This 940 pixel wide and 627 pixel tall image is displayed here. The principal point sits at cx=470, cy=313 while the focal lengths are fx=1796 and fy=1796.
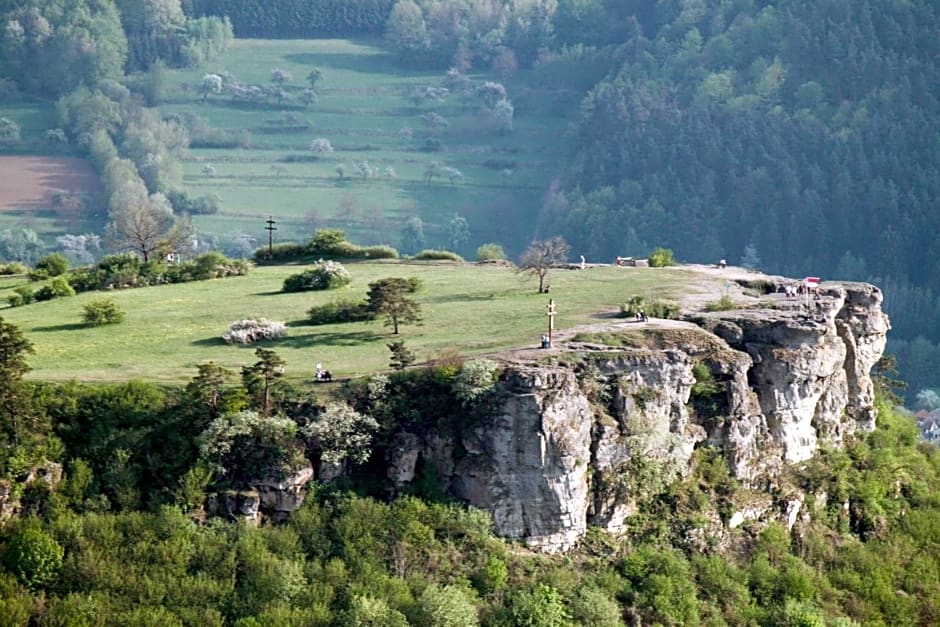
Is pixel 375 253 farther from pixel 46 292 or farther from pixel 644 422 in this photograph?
pixel 644 422

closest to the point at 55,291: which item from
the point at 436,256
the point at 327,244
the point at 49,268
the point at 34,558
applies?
the point at 49,268

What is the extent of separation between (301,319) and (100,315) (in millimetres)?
8403

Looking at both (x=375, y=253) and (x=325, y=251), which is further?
(x=375, y=253)

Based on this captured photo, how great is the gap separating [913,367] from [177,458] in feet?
383

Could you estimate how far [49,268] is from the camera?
9019cm

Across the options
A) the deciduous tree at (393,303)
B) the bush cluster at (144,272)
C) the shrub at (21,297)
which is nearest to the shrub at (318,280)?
the bush cluster at (144,272)

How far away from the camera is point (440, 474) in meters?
63.0

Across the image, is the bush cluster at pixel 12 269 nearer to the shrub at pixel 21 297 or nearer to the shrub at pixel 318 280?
the shrub at pixel 21 297

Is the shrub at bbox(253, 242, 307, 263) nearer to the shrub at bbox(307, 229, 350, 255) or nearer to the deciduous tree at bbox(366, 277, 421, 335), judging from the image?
the shrub at bbox(307, 229, 350, 255)

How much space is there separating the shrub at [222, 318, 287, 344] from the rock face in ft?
36.8

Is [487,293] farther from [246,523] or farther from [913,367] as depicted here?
[913,367]

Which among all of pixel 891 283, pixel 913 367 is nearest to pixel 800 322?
pixel 913 367

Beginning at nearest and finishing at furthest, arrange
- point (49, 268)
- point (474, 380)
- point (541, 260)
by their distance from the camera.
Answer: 1. point (474, 380)
2. point (541, 260)
3. point (49, 268)

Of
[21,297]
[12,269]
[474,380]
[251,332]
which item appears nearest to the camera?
[474,380]
